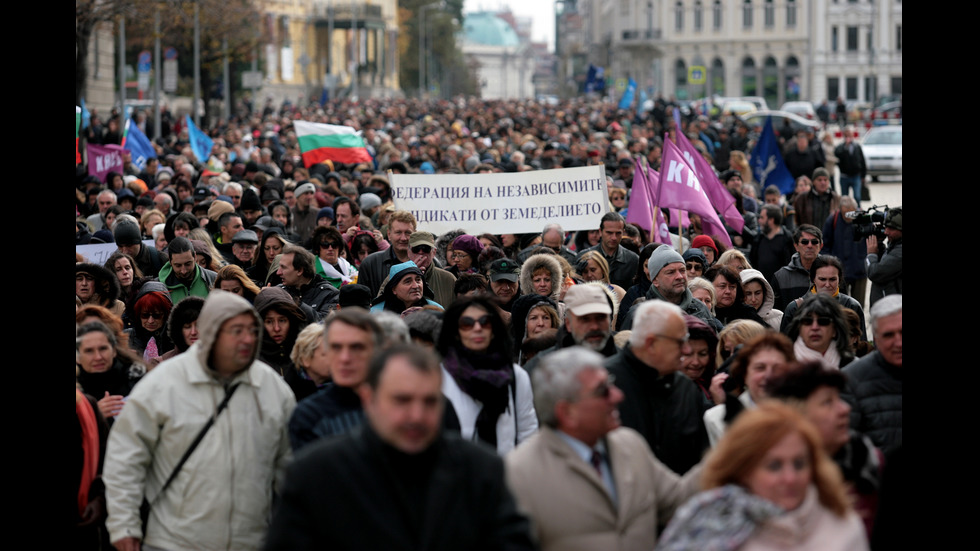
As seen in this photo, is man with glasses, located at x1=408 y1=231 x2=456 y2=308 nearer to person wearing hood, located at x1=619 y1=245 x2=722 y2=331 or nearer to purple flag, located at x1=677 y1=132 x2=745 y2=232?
person wearing hood, located at x1=619 y1=245 x2=722 y2=331

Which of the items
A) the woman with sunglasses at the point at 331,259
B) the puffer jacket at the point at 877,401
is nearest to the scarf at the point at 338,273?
the woman with sunglasses at the point at 331,259

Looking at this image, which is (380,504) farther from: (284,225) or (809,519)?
(284,225)

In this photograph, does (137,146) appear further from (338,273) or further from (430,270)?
(430,270)

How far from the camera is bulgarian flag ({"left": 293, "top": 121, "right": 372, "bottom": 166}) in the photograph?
752 inches

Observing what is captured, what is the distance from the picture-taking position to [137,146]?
20.2 meters

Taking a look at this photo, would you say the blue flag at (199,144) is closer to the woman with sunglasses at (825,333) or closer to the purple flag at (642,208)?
the purple flag at (642,208)

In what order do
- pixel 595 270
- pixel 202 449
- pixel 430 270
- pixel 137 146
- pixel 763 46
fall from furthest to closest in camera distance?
A: pixel 763 46
pixel 137 146
pixel 430 270
pixel 595 270
pixel 202 449

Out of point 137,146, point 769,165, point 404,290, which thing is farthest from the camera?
point 769,165

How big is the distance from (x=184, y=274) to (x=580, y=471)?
224 inches

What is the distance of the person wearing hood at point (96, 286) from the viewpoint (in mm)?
8477

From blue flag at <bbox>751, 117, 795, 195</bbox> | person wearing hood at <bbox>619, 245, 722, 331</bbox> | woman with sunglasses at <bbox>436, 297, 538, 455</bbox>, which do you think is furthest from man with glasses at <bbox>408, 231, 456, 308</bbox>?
blue flag at <bbox>751, 117, 795, 195</bbox>

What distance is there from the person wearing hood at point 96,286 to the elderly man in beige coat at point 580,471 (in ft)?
15.5

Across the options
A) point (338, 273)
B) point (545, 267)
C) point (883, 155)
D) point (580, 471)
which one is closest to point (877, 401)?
point (580, 471)
